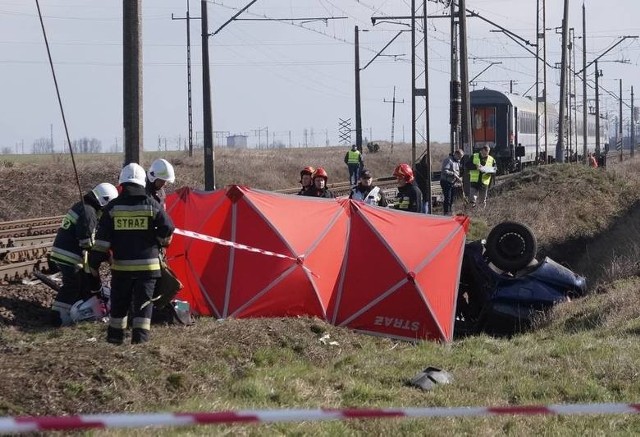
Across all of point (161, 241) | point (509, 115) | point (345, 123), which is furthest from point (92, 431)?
point (345, 123)

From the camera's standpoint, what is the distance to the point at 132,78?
48.9ft

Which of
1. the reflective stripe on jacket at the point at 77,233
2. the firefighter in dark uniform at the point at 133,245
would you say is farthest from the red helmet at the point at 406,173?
the firefighter in dark uniform at the point at 133,245

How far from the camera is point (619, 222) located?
2480cm

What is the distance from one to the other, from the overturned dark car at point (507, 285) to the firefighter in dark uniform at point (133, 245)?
5755 millimetres

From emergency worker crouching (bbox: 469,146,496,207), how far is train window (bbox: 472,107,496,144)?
1838 cm

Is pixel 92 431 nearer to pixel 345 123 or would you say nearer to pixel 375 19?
pixel 375 19

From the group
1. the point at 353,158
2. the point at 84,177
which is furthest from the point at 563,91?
the point at 84,177

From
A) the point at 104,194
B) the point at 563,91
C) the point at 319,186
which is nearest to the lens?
the point at 104,194

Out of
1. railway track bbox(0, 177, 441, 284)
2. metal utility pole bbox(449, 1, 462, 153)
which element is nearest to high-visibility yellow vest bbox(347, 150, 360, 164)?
metal utility pole bbox(449, 1, 462, 153)

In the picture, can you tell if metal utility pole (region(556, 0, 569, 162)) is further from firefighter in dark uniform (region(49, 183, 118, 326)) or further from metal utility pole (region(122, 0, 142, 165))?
firefighter in dark uniform (region(49, 183, 118, 326))

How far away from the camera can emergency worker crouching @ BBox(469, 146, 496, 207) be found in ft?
80.0

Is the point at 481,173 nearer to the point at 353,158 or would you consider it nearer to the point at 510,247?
the point at 510,247

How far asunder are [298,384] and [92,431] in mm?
1997

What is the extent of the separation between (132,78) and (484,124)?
3100cm
